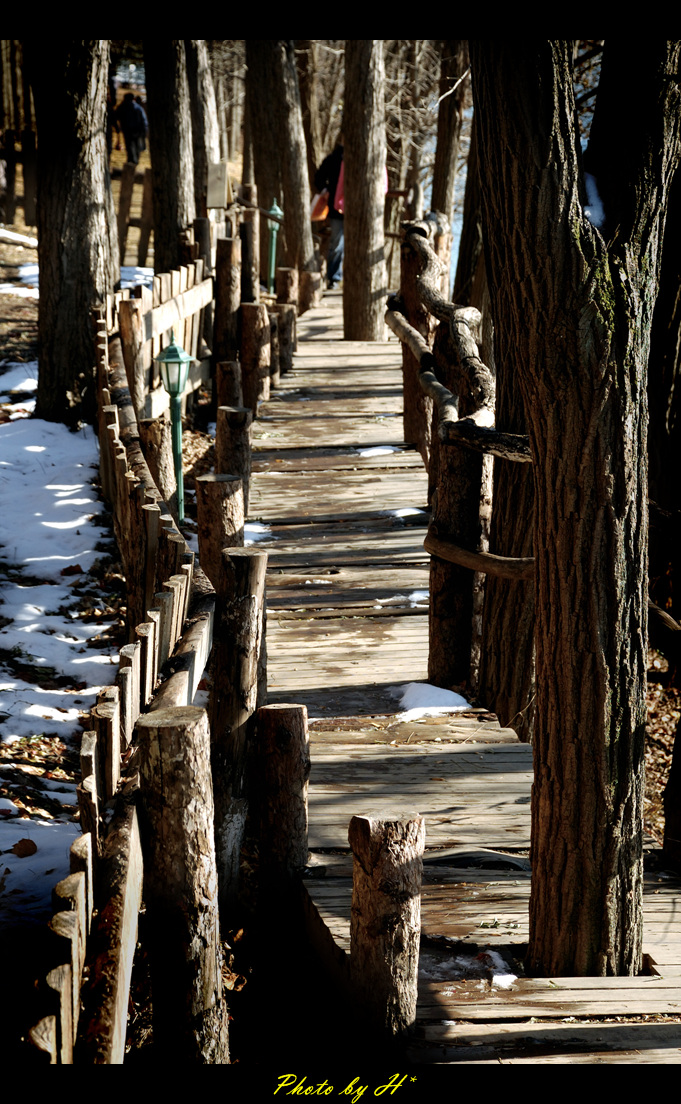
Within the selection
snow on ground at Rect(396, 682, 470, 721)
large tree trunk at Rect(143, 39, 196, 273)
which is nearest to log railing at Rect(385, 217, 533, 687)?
snow on ground at Rect(396, 682, 470, 721)

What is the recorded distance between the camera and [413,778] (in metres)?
4.56

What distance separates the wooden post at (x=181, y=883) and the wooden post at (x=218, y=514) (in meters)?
2.18

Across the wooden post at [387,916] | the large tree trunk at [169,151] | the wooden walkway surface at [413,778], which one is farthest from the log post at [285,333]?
the wooden post at [387,916]

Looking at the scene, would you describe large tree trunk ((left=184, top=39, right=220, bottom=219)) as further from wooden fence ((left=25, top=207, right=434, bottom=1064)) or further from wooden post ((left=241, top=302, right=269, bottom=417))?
wooden fence ((left=25, top=207, right=434, bottom=1064))

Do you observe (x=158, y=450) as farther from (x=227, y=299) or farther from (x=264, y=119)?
(x=264, y=119)

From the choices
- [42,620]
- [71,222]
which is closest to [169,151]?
[71,222]

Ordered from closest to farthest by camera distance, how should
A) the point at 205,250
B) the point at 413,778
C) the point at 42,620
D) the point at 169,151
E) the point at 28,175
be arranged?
the point at 413,778 → the point at 42,620 → the point at 205,250 → the point at 169,151 → the point at 28,175

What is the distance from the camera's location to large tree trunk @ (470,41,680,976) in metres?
3.10

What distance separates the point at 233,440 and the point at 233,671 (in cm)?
355

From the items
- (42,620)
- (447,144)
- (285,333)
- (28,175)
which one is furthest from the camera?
(28,175)

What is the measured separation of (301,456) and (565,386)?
6015 mm

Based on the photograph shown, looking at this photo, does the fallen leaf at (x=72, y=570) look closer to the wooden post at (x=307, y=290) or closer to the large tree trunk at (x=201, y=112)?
the large tree trunk at (x=201, y=112)

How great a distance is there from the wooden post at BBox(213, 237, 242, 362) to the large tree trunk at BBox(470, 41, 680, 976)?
7.88 m

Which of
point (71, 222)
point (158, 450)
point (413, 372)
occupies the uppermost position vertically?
point (71, 222)
